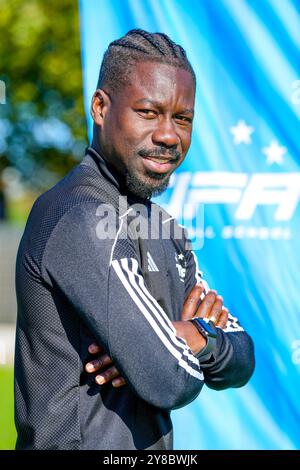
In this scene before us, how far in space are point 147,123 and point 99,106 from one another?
0.22 meters

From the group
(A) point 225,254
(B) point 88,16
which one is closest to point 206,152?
(A) point 225,254

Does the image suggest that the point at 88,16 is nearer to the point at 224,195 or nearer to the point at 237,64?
the point at 237,64

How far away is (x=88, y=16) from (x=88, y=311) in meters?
1.92

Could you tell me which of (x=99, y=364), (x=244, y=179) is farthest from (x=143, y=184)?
(x=244, y=179)

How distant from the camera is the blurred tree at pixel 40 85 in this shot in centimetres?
1358

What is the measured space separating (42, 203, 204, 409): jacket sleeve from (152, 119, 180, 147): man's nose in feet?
1.22

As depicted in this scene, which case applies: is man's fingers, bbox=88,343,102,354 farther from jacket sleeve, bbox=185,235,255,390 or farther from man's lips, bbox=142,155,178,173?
man's lips, bbox=142,155,178,173

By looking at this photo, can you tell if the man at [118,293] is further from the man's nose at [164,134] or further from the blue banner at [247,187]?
the blue banner at [247,187]

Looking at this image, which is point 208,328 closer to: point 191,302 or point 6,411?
point 191,302

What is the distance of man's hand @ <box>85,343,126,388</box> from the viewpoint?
8.47 feet

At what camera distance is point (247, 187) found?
3.77 meters

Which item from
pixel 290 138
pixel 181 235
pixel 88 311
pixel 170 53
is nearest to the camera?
pixel 88 311

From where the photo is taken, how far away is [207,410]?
384cm

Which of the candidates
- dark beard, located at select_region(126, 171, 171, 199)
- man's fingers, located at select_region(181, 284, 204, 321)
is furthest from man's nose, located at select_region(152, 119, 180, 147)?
man's fingers, located at select_region(181, 284, 204, 321)
